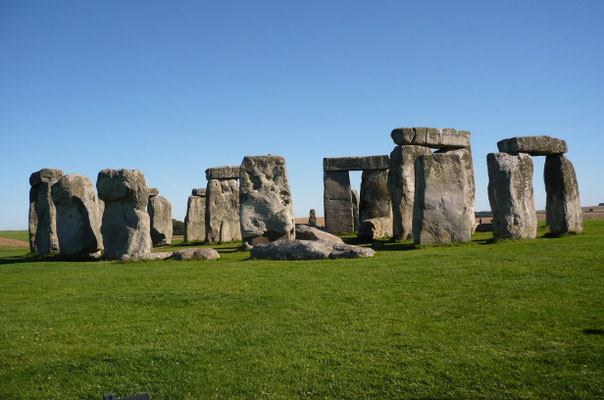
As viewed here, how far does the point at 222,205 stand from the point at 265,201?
707 cm

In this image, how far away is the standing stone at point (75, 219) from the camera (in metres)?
13.7

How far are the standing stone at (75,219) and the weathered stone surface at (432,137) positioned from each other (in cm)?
966

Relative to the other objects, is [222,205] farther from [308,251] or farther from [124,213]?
[308,251]

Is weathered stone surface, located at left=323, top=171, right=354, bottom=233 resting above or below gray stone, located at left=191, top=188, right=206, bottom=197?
below

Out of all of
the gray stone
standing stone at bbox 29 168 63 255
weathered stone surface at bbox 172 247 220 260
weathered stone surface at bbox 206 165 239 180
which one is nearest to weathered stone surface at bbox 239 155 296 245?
weathered stone surface at bbox 172 247 220 260

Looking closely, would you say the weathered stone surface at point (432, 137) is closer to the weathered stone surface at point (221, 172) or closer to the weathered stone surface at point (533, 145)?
the weathered stone surface at point (533, 145)

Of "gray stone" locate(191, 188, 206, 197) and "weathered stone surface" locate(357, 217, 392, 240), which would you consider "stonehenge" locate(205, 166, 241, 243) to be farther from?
"weathered stone surface" locate(357, 217, 392, 240)

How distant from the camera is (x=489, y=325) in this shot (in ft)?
17.8

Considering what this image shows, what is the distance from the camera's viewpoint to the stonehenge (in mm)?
20922

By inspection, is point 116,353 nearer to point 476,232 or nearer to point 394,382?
point 394,382

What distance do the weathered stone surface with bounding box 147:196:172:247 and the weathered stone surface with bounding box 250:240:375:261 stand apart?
9.99 meters

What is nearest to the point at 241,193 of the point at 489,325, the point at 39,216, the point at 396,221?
the point at 396,221

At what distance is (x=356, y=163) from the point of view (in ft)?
73.5

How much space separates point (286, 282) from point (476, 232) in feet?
38.4
